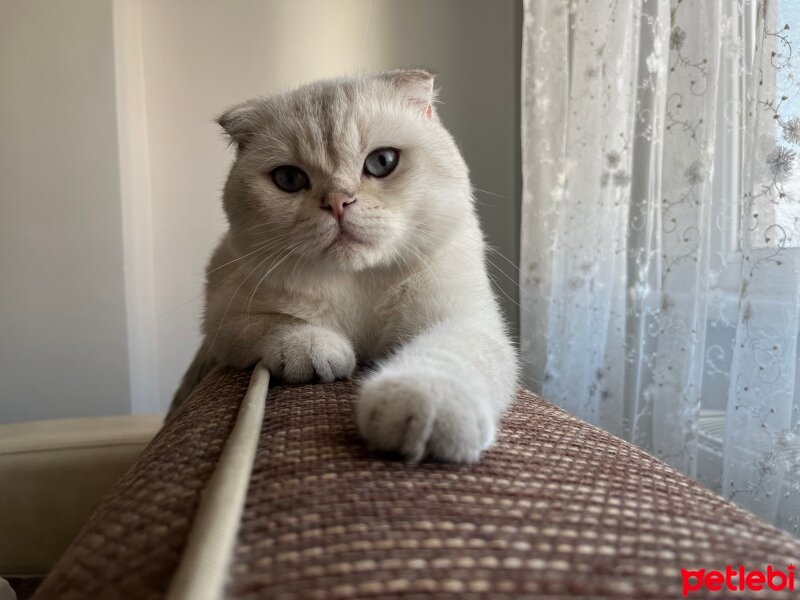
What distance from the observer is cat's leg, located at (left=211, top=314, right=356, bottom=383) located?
104 cm

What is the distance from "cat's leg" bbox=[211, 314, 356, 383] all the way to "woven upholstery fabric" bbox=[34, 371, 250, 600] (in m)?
0.30

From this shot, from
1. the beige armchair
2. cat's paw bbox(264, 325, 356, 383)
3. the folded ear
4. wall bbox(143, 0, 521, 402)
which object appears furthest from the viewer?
wall bbox(143, 0, 521, 402)

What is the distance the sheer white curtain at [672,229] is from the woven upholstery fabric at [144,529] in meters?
1.27

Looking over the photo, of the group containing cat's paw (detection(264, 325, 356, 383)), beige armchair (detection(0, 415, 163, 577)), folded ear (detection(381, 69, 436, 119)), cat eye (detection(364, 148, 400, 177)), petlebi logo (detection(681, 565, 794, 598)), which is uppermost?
folded ear (detection(381, 69, 436, 119))

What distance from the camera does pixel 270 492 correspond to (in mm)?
513

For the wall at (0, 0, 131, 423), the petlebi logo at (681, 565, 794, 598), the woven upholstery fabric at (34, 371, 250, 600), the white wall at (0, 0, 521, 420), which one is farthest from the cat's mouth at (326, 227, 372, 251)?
the wall at (0, 0, 131, 423)

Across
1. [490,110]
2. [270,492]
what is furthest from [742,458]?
[490,110]

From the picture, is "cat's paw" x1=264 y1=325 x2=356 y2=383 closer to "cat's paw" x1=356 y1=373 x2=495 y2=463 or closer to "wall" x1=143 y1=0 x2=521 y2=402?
"cat's paw" x1=356 y1=373 x2=495 y2=463

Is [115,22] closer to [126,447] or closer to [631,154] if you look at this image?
[126,447]

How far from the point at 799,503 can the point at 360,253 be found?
116cm

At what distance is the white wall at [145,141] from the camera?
2.63m

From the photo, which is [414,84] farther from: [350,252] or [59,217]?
[59,217]

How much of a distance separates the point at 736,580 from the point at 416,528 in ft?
0.76

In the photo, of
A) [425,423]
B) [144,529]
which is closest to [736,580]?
[425,423]
